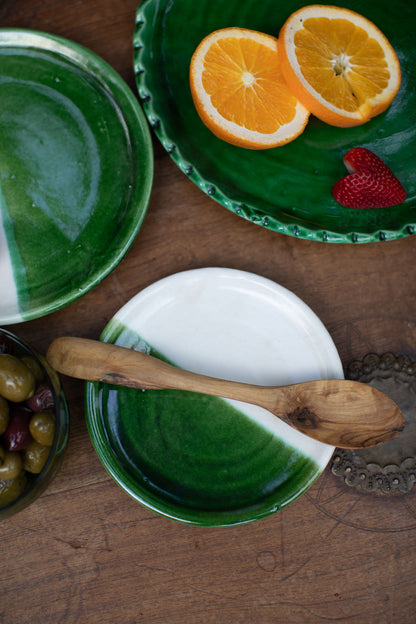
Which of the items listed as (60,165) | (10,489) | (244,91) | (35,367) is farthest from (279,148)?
(10,489)

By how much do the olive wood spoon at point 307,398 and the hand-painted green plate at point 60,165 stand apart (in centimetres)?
11

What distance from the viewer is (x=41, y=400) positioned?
56 centimetres

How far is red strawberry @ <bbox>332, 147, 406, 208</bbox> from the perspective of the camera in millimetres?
602

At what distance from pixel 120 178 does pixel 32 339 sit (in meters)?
0.26

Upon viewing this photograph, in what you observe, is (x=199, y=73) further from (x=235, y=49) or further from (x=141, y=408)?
(x=141, y=408)

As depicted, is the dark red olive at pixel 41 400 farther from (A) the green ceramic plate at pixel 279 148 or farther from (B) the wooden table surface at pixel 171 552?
(A) the green ceramic plate at pixel 279 148

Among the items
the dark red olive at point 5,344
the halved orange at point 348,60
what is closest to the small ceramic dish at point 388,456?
the halved orange at point 348,60

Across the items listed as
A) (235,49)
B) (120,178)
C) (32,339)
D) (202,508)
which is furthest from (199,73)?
(202,508)

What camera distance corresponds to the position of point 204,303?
2.10 ft

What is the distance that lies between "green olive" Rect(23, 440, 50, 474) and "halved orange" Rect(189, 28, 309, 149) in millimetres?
461

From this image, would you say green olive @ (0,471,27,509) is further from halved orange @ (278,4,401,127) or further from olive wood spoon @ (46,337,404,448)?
halved orange @ (278,4,401,127)

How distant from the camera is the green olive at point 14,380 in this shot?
53 cm

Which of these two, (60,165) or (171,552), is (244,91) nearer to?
(60,165)

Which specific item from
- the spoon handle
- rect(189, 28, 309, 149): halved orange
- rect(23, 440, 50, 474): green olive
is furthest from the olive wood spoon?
rect(189, 28, 309, 149): halved orange
